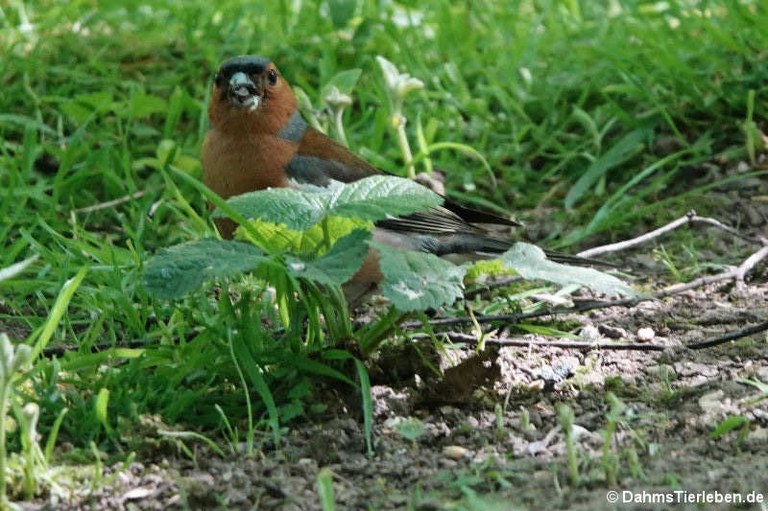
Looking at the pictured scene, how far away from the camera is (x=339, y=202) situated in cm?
329

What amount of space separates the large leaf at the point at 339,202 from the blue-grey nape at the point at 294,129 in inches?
60.4

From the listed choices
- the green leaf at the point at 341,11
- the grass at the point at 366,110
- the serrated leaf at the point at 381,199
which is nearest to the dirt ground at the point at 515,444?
the serrated leaf at the point at 381,199

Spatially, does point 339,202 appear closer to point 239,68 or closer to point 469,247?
point 469,247

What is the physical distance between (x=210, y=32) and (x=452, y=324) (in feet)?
9.52

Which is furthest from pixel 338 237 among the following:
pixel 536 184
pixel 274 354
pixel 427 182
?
pixel 536 184

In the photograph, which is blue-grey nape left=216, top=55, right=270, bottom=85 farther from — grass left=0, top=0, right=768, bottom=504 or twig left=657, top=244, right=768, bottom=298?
twig left=657, top=244, right=768, bottom=298

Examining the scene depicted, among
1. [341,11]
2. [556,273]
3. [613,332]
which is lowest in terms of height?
[613,332]

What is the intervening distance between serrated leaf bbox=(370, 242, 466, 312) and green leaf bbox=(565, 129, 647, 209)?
237cm

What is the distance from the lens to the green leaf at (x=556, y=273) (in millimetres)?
3105

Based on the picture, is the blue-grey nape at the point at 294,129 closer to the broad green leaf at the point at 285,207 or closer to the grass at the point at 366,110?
the grass at the point at 366,110

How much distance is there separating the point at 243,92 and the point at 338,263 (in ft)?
6.07

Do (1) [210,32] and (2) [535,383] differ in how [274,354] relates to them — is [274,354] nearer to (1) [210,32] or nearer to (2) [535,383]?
(2) [535,383]

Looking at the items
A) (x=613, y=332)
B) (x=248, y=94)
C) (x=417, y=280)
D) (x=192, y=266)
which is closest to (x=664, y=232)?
(x=613, y=332)

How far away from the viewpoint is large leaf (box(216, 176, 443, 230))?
3.20 m
